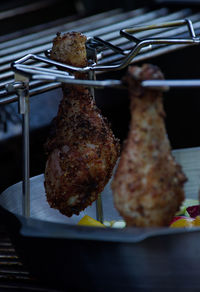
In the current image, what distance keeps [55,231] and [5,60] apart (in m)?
1.19

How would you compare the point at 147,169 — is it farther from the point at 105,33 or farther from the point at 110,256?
the point at 105,33

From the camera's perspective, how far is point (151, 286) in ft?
3.45

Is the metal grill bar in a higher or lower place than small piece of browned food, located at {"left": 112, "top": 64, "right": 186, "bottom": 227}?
higher

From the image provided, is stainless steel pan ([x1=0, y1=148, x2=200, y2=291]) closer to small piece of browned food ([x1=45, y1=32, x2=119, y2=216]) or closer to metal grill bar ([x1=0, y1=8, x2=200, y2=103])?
small piece of browned food ([x1=45, y1=32, x2=119, y2=216])

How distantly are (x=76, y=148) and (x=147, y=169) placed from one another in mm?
346

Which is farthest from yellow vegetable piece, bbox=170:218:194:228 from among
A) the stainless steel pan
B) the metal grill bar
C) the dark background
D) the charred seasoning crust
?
the dark background

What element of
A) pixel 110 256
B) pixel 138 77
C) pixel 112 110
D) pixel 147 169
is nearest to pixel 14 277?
pixel 110 256

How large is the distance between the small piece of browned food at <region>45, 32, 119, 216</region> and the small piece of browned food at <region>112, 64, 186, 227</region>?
11.2 inches

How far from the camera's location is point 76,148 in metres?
1.35

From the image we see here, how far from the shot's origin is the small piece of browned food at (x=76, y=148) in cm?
134

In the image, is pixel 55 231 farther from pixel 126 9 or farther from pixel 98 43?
pixel 126 9

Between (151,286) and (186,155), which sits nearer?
(151,286)

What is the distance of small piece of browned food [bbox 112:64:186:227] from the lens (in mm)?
1037

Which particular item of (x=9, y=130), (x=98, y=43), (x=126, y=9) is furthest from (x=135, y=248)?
(x=126, y=9)
